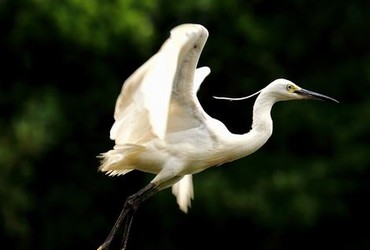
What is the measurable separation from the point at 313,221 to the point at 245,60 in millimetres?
1843

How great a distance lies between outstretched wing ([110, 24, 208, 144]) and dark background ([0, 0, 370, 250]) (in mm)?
5556

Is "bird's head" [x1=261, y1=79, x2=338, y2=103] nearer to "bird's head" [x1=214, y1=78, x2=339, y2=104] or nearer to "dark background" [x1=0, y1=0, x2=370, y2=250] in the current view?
"bird's head" [x1=214, y1=78, x2=339, y2=104]

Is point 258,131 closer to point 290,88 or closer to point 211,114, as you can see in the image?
point 290,88

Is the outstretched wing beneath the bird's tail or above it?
above

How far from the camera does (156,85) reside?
555 centimetres

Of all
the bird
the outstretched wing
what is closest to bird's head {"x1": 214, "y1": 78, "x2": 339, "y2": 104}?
the bird

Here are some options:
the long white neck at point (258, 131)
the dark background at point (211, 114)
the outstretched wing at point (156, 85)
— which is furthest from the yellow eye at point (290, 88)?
the dark background at point (211, 114)

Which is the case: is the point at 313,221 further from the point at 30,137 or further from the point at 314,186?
the point at 30,137

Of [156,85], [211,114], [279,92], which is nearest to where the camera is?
[156,85]

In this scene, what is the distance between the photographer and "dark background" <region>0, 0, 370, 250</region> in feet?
40.6

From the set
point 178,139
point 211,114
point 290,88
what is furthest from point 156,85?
point 211,114

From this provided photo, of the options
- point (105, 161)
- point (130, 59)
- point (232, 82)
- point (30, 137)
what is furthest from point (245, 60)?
point (105, 161)

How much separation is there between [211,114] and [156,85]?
7.98 meters

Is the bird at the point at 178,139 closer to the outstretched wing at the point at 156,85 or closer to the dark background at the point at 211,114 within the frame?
the outstretched wing at the point at 156,85
